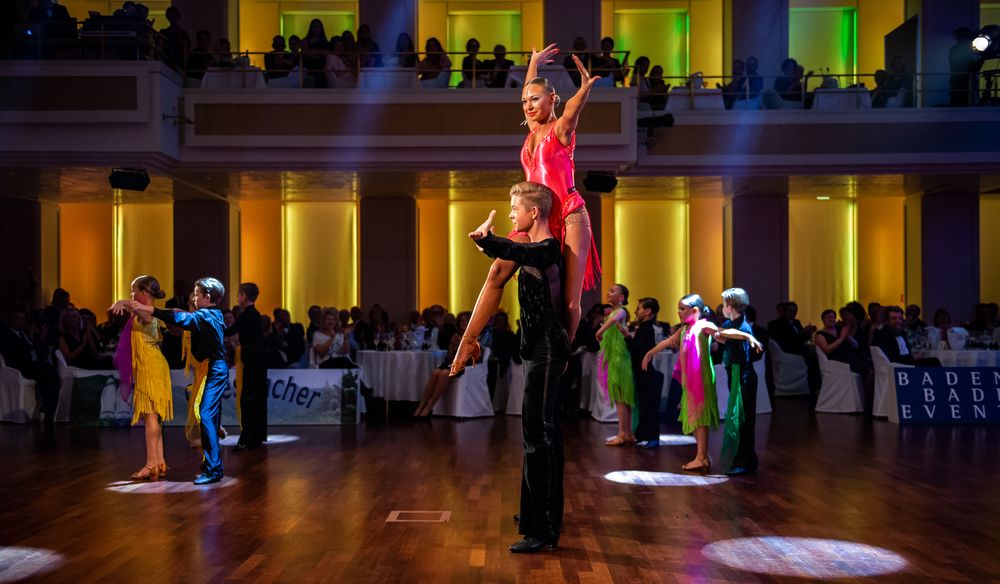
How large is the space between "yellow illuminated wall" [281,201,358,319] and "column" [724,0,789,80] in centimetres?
706

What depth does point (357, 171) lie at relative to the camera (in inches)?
523

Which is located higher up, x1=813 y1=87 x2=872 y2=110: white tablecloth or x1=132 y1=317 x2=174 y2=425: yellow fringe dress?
x1=813 y1=87 x2=872 y2=110: white tablecloth

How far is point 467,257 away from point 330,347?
7.37 meters

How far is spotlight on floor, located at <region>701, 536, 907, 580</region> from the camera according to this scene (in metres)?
4.50

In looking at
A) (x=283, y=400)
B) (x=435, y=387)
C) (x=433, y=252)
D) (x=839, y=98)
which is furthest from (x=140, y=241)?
(x=839, y=98)

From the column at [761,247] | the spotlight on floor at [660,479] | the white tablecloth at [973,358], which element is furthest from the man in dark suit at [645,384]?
the column at [761,247]

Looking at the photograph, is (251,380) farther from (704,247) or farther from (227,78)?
(704,247)

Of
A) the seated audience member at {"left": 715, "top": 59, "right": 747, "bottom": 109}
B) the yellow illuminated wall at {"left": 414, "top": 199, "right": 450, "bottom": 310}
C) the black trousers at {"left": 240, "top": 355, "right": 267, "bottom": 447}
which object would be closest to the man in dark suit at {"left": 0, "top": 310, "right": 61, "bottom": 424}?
the black trousers at {"left": 240, "top": 355, "right": 267, "bottom": 447}

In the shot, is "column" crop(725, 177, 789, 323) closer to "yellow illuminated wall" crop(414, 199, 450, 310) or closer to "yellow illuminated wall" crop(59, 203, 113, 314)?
"yellow illuminated wall" crop(414, 199, 450, 310)

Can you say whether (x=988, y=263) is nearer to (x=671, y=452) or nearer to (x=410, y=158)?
(x=410, y=158)

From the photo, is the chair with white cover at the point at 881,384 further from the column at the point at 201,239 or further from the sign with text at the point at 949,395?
the column at the point at 201,239

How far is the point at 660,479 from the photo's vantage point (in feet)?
23.4

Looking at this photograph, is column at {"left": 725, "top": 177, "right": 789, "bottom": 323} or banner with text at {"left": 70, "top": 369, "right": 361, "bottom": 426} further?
column at {"left": 725, "top": 177, "right": 789, "bottom": 323}

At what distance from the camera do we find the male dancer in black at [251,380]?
29.0 ft
